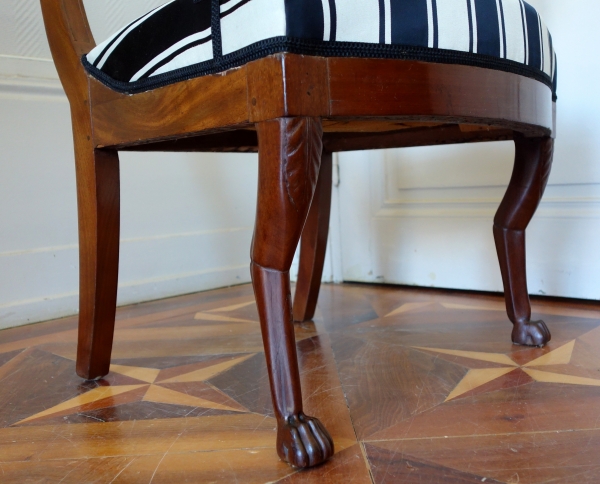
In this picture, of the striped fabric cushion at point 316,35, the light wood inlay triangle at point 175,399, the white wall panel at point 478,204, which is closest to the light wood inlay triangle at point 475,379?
the light wood inlay triangle at point 175,399

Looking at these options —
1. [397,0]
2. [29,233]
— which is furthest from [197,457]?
[29,233]

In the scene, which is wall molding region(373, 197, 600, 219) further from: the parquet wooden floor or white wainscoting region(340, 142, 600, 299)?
the parquet wooden floor

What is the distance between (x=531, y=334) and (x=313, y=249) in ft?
→ 1.25

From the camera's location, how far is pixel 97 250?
71cm

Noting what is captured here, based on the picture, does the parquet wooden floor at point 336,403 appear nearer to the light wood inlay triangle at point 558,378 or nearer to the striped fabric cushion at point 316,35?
the light wood inlay triangle at point 558,378

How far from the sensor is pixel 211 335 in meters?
0.97

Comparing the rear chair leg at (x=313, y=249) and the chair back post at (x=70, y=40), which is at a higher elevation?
the chair back post at (x=70, y=40)

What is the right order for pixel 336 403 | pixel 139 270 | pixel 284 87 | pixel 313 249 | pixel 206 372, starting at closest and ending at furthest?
pixel 284 87, pixel 336 403, pixel 206 372, pixel 313 249, pixel 139 270

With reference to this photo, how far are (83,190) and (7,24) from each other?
0.67 meters

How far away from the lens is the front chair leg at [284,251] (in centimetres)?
46

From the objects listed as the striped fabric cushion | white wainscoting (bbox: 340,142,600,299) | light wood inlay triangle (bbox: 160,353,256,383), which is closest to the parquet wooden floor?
light wood inlay triangle (bbox: 160,353,256,383)

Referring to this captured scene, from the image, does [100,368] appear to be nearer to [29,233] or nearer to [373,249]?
[29,233]

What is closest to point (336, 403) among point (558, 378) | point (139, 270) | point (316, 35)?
point (558, 378)

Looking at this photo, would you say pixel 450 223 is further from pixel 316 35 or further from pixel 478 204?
pixel 316 35
